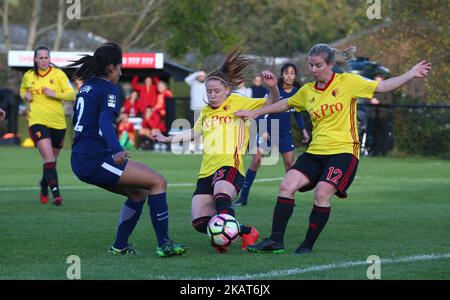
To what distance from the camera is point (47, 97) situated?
14109mm

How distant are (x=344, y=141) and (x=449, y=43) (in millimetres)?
16998

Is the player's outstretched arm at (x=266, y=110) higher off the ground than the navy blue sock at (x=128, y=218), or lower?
higher

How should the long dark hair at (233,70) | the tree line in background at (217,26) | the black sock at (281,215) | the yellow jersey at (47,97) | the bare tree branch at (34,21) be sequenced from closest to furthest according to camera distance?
the black sock at (281,215)
the long dark hair at (233,70)
the yellow jersey at (47,97)
the tree line in background at (217,26)
the bare tree branch at (34,21)

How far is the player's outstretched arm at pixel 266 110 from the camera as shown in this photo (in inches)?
374

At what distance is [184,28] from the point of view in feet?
121

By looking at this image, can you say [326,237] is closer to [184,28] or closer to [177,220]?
[177,220]

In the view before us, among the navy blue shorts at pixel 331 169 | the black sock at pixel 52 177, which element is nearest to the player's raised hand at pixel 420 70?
the navy blue shorts at pixel 331 169

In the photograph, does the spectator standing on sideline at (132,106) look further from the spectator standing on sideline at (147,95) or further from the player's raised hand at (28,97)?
the player's raised hand at (28,97)

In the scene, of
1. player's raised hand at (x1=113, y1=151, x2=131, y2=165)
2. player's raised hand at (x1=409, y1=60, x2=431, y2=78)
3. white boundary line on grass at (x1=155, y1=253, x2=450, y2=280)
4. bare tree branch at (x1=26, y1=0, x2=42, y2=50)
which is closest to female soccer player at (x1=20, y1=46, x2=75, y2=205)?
player's raised hand at (x1=113, y1=151, x2=131, y2=165)

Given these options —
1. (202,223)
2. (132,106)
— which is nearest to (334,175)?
(202,223)

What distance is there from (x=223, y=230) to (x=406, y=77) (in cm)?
215

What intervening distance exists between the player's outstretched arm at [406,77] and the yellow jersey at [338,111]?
156 mm

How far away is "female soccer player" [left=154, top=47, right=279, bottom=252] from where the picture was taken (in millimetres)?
9555

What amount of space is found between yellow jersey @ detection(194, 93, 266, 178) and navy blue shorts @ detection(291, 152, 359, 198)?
75 cm
